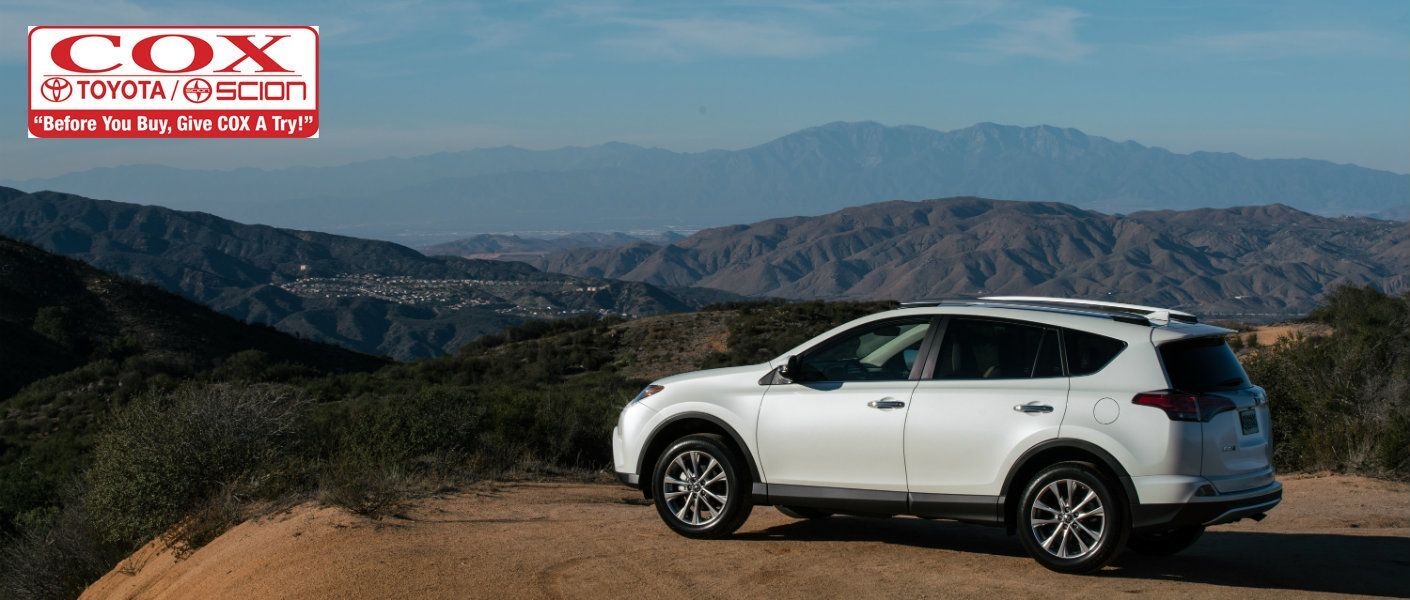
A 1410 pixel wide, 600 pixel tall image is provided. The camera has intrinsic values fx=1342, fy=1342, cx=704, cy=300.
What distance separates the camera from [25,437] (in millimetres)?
32281

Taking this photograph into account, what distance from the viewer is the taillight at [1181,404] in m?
8.22

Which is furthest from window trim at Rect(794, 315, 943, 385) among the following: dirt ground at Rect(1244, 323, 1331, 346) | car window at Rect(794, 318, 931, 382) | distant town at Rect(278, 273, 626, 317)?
distant town at Rect(278, 273, 626, 317)

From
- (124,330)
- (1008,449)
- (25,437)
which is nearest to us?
(1008,449)

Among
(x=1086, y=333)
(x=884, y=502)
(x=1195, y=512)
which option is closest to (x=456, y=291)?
(x=884, y=502)

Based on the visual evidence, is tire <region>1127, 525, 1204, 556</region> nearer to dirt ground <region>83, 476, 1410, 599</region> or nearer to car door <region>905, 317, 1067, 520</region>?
dirt ground <region>83, 476, 1410, 599</region>

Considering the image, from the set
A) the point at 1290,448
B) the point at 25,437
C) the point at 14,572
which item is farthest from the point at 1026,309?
the point at 25,437

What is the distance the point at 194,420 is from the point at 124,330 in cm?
4029

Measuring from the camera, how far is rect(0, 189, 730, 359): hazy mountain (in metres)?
99.9

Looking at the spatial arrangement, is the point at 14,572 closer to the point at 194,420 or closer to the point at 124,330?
the point at 194,420

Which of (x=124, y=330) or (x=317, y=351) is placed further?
(x=317, y=351)

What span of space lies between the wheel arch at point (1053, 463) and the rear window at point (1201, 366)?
25.0 inches

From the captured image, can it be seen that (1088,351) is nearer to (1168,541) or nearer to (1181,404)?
(1181,404)

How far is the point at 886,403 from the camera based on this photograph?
29.8 feet

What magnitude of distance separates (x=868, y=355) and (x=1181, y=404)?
87.1 inches
